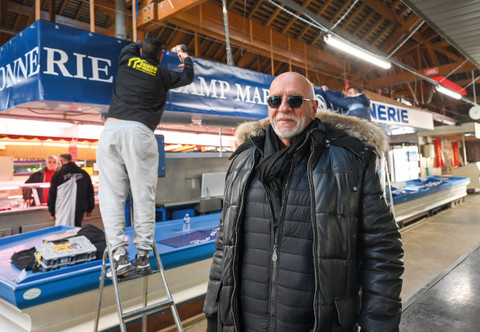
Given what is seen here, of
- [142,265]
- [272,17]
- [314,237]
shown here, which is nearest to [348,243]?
[314,237]

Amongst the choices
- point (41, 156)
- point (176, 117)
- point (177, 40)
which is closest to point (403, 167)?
point (177, 40)

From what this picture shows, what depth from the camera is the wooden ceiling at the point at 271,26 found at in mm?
5703

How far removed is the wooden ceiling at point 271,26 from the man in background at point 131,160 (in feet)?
7.19

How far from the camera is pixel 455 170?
1539cm

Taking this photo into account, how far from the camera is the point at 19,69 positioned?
310 cm

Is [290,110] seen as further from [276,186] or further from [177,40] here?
[177,40]

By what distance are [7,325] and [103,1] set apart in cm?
533

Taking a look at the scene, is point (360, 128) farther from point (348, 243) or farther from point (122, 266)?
point (122, 266)

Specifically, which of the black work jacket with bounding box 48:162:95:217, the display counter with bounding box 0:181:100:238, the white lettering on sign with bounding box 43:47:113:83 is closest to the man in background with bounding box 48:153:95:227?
the black work jacket with bounding box 48:162:95:217

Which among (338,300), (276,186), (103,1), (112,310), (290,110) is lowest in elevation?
(112,310)

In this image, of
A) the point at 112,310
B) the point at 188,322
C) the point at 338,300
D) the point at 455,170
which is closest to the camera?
the point at 338,300

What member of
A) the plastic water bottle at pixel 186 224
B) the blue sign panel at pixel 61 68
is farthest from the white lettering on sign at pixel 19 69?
the plastic water bottle at pixel 186 224

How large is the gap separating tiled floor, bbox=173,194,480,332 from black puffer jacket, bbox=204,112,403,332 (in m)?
2.36

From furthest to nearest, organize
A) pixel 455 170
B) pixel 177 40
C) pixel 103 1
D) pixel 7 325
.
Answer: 1. pixel 455 170
2. pixel 177 40
3. pixel 103 1
4. pixel 7 325
